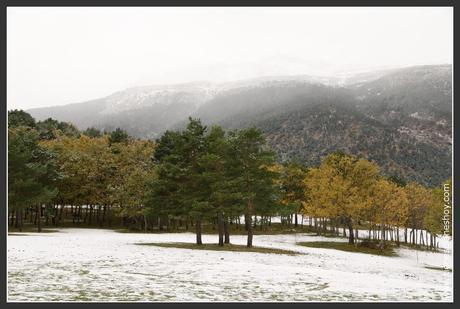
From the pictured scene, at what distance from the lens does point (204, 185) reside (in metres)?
45.0

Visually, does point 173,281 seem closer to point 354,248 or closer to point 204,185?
point 204,185

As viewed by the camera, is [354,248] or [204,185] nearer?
[204,185]

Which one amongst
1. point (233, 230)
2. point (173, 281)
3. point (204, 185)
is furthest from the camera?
point (233, 230)

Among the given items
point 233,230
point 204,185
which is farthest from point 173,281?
point 233,230

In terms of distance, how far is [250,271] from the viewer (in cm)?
2858

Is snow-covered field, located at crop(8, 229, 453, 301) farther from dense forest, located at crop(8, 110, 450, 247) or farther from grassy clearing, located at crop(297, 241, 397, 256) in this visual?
grassy clearing, located at crop(297, 241, 397, 256)

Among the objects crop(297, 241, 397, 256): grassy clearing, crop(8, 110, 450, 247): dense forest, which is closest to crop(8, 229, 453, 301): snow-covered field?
crop(8, 110, 450, 247): dense forest

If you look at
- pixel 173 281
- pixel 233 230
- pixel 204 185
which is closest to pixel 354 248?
pixel 204 185

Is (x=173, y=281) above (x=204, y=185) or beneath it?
beneath

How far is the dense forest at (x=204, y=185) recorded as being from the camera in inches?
1789

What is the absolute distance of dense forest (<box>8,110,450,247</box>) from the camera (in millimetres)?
45438

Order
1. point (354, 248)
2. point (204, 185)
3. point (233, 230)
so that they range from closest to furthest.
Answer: point (204, 185)
point (354, 248)
point (233, 230)

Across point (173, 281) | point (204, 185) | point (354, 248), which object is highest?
point (204, 185)

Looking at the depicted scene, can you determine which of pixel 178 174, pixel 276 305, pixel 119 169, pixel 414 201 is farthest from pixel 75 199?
pixel 276 305
